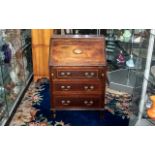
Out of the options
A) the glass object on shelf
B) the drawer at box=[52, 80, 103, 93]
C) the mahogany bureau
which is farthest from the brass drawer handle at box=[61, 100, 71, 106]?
the glass object on shelf

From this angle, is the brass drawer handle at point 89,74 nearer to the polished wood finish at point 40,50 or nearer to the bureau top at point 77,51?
the bureau top at point 77,51

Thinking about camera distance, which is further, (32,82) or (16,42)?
(32,82)

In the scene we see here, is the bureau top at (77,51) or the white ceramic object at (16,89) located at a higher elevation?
the bureau top at (77,51)

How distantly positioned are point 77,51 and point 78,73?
0.85 feet

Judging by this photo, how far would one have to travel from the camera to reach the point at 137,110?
242 cm

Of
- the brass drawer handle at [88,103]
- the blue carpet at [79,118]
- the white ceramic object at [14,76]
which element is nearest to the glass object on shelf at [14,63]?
the white ceramic object at [14,76]

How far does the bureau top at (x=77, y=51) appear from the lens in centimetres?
245

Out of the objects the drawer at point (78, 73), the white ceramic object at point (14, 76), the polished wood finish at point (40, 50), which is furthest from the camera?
the polished wood finish at point (40, 50)

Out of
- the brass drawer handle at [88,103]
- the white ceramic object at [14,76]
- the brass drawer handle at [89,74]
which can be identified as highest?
the brass drawer handle at [89,74]

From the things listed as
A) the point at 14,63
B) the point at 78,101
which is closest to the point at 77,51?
the point at 78,101
